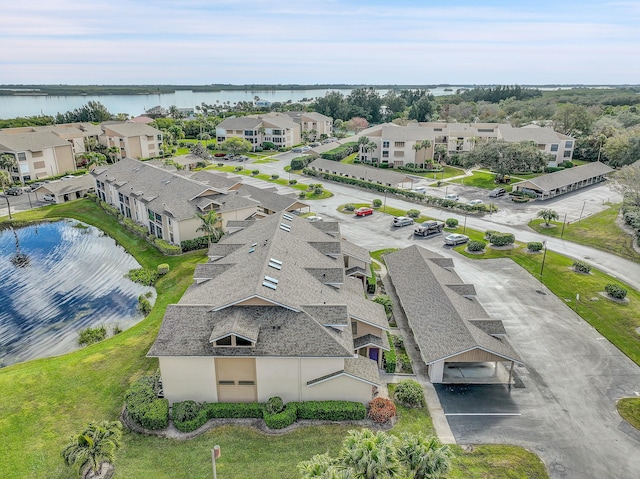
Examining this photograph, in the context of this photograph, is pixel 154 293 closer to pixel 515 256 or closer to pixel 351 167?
pixel 515 256

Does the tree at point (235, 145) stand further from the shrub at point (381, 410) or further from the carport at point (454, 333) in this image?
the shrub at point (381, 410)

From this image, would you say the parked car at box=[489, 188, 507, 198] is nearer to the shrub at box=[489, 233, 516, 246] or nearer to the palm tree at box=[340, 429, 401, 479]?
the shrub at box=[489, 233, 516, 246]

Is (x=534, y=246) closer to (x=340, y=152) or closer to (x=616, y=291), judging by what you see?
(x=616, y=291)

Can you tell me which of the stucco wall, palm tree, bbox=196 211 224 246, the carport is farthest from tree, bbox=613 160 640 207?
the stucco wall

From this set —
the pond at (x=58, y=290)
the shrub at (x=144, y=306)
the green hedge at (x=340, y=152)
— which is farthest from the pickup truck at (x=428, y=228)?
the green hedge at (x=340, y=152)

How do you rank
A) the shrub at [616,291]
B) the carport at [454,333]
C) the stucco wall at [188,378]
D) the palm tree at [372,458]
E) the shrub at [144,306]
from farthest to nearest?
the shrub at [144,306], the shrub at [616,291], the carport at [454,333], the stucco wall at [188,378], the palm tree at [372,458]

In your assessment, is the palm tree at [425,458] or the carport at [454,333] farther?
the carport at [454,333]

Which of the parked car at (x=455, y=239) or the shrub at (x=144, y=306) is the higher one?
the parked car at (x=455, y=239)

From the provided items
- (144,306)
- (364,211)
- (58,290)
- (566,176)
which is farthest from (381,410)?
(566,176)
